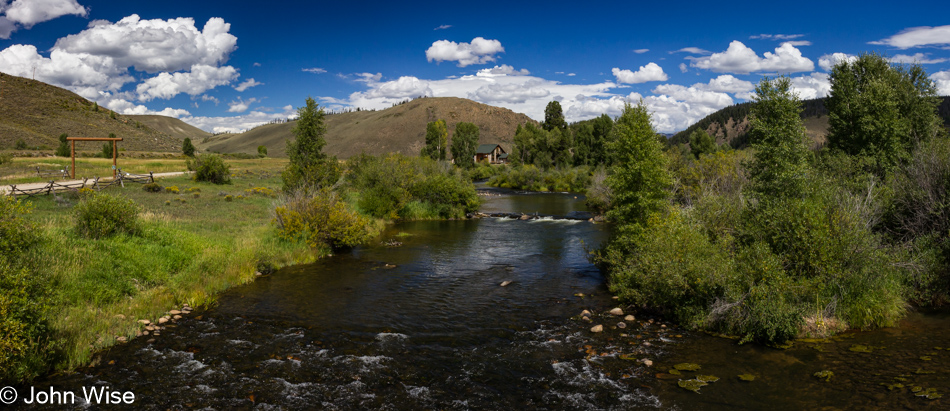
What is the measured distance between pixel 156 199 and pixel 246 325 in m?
22.8

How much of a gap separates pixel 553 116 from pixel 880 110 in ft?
252

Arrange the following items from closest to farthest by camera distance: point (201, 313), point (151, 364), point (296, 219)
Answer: point (151, 364), point (201, 313), point (296, 219)

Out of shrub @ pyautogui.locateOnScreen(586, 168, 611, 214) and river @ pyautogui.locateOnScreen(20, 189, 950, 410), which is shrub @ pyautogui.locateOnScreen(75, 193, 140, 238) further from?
shrub @ pyautogui.locateOnScreen(586, 168, 611, 214)

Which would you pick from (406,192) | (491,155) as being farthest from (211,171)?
(491,155)

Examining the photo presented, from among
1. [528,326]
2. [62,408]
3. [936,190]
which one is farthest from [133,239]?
[936,190]

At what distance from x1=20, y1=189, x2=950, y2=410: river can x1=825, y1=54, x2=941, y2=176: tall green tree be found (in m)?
13.5

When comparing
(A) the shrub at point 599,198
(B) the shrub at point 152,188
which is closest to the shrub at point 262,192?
(B) the shrub at point 152,188

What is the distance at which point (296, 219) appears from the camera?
A: 868 inches

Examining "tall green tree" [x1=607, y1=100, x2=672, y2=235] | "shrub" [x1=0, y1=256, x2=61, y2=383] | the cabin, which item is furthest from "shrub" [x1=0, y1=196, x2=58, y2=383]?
the cabin

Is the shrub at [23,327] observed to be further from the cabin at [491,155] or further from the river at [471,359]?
the cabin at [491,155]

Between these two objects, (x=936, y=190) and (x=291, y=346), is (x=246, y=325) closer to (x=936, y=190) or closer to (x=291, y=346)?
(x=291, y=346)

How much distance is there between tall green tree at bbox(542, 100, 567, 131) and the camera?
9769cm

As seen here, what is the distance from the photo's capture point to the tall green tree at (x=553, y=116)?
97688mm

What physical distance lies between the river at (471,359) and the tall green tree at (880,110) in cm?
1348
